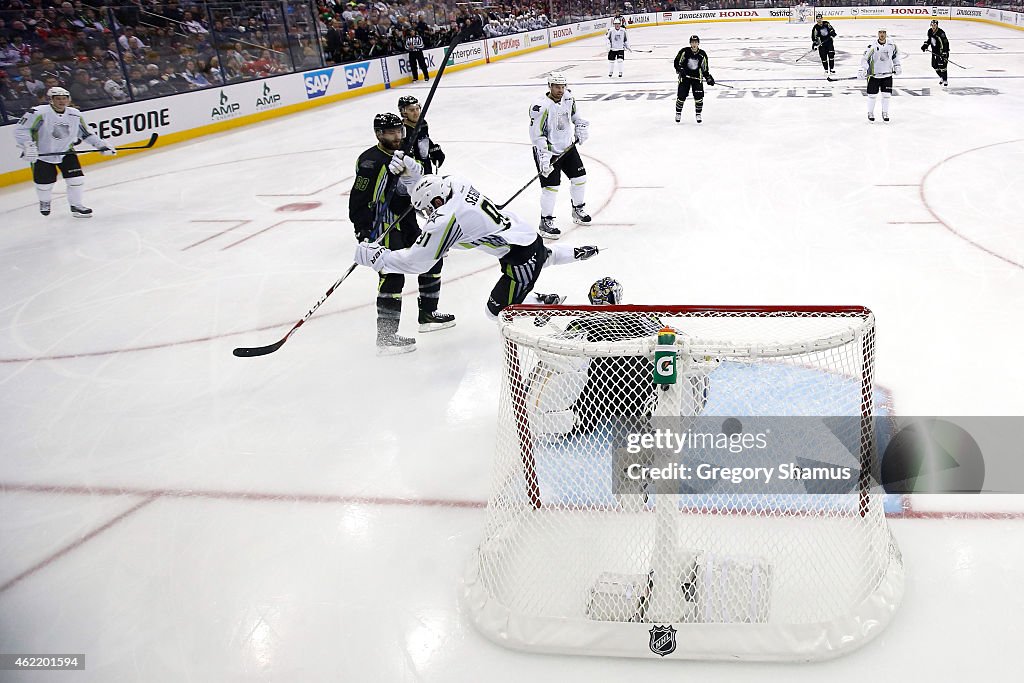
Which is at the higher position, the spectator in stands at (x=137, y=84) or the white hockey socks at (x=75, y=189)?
the spectator in stands at (x=137, y=84)

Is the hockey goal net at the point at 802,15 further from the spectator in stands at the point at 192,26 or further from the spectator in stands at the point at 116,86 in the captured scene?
the spectator in stands at the point at 116,86

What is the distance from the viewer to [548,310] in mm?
2416

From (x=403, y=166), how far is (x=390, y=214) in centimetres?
Answer: 54

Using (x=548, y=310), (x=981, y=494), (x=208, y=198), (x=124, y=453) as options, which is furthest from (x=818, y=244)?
(x=208, y=198)

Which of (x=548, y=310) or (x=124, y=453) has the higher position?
(x=548, y=310)

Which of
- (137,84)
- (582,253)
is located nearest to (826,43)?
(137,84)

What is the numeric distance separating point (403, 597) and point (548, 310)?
1112 millimetres

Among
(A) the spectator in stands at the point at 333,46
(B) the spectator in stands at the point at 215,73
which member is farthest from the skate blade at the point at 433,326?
(A) the spectator in stands at the point at 333,46

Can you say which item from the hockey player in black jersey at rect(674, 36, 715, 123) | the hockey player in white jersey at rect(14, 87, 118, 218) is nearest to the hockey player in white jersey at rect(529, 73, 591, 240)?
the hockey player in black jersey at rect(674, 36, 715, 123)

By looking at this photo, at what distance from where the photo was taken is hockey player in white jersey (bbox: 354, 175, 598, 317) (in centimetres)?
388

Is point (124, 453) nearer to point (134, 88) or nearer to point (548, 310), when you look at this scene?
point (548, 310)

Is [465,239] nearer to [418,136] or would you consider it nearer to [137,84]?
[418,136]

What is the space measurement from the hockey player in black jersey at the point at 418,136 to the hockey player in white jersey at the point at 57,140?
12.6ft

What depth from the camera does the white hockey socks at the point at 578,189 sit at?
6.83 m
